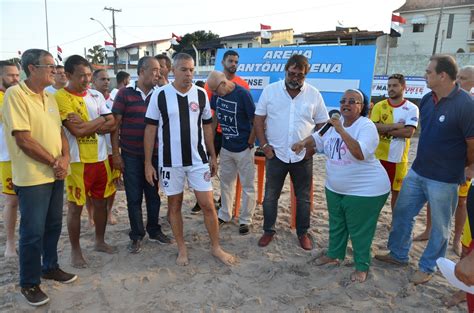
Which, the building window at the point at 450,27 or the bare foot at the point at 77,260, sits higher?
the building window at the point at 450,27

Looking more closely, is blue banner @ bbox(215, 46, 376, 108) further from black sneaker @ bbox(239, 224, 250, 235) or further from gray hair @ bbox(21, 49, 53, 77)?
gray hair @ bbox(21, 49, 53, 77)

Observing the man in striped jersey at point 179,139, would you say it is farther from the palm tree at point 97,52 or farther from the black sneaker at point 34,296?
the palm tree at point 97,52


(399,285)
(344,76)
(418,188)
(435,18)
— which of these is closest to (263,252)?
(399,285)

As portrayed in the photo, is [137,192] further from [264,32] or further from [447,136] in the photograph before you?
[264,32]

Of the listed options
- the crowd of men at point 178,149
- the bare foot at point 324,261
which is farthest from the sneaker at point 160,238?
the bare foot at point 324,261

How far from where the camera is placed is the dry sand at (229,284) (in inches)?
112

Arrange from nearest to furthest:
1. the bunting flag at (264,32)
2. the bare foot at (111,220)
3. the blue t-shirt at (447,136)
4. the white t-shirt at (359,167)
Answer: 1. the blue t-shirt at (447,136)
2. the white t-shirt at (359,167)
3. the bare foot at (111,220)
4. the bunting flag at (264,32)

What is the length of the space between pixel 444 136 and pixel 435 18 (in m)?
32.1

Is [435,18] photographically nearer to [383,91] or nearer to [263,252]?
[383,91]

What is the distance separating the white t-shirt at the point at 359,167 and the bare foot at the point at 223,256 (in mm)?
1271

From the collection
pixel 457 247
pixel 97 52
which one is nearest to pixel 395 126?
pixel 457 247

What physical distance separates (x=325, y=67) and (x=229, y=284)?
12.1 ft

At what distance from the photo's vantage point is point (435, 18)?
2923 centimetres

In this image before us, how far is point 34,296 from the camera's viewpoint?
110 inches
